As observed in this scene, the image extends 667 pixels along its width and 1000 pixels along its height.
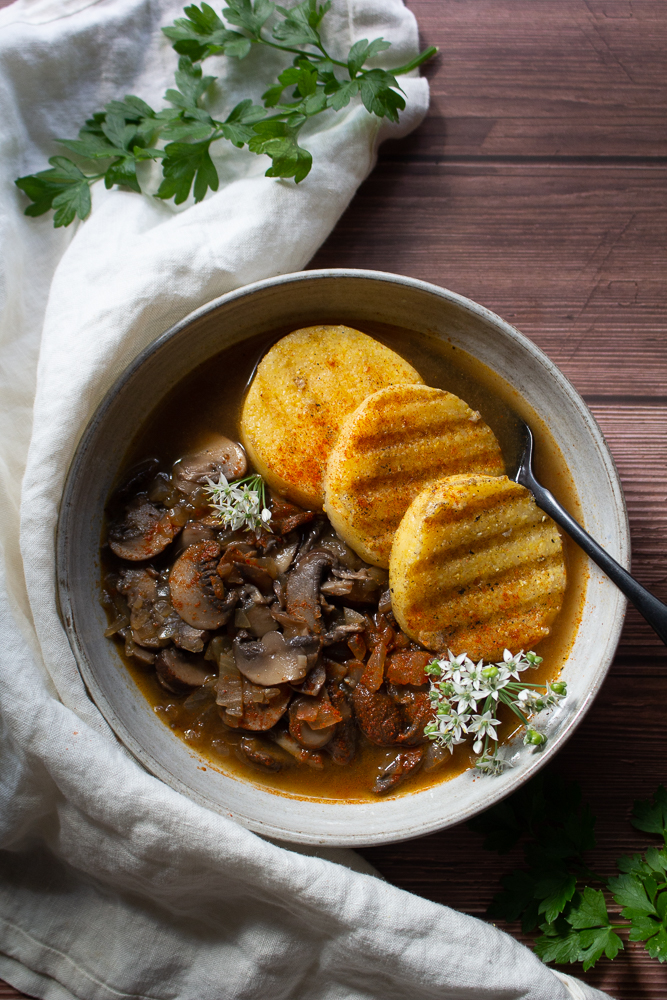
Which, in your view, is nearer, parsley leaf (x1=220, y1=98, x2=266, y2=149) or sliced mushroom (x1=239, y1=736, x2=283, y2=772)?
sliced mushroom (x1=239, y1=736, x2=283, y2=772)

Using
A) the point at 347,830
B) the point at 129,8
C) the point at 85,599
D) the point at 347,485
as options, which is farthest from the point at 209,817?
the point at 129,8

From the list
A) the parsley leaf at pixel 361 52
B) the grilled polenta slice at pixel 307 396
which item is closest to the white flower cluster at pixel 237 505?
the grilled polenta slice at pixel 307 396

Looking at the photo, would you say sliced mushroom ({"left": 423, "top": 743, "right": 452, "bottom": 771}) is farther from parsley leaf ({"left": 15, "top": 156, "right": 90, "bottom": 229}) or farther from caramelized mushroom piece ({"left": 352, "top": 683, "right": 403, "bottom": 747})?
parsley leaf ({"left": 15, "top": 156, "right": 90, "bottom": 229})

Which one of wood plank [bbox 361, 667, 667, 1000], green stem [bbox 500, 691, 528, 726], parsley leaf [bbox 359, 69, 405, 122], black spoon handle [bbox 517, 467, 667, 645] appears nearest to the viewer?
green stem [bbox 500, 691, 528, 726]

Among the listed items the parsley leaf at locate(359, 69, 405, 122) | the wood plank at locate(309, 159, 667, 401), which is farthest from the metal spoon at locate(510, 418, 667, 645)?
the parsley leaf at locate(359, 69, 405, 122)

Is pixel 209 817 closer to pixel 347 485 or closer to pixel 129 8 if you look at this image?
pixel 347 485

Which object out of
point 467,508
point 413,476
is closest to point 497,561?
point 467,508

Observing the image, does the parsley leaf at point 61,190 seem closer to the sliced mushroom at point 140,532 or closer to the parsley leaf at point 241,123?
the parsley leaf at point 241,123

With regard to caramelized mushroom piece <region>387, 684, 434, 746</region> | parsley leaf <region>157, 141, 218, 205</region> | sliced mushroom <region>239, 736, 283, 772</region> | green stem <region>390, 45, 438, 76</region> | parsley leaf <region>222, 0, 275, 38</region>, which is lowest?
caramelized mushroom piece <region>387, 684, 434, 746</region>
